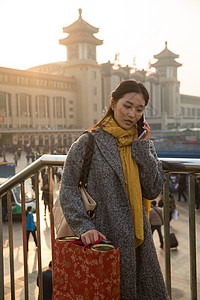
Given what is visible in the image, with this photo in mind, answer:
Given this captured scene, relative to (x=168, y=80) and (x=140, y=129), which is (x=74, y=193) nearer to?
(x=140, y=129)

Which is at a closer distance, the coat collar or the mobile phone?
the coat collar

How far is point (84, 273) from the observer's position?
1.19 m

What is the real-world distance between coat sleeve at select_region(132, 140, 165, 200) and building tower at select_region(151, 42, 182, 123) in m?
72.1

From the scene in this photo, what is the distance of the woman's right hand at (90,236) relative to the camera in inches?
49.7

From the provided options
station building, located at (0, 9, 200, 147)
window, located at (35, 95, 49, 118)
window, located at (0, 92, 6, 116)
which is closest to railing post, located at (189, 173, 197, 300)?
station building, located at (0, 9, 200, 147)

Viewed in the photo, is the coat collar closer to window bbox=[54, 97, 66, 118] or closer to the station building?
the station building

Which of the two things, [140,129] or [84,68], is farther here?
[84,68]

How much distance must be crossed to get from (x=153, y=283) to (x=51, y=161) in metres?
0.74

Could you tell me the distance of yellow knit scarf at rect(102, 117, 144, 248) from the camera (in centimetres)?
135

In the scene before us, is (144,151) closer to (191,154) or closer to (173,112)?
(191,154)

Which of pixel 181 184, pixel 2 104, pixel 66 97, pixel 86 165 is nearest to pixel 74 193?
pixel 86 165

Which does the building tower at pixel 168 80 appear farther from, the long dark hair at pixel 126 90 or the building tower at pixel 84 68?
the long dark hair at pixel 126 90

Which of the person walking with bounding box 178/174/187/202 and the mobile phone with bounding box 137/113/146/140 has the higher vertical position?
the mobile phone with bounding box 137/113/146/140

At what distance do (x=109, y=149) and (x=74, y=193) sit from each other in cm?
23
